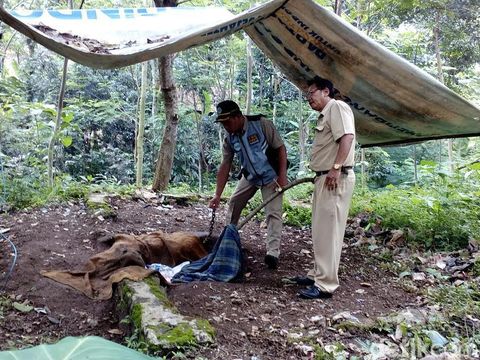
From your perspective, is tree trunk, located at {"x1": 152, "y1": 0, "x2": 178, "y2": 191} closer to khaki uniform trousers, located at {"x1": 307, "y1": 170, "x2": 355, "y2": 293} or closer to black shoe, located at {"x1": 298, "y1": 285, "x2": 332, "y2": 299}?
khaki uniform trousers, located at {"x1": 307, "y1": 170, "x2": 355, "y2": 293}

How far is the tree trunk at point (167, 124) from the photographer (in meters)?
5.81

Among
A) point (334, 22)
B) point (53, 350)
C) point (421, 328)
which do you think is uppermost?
point (334, 22)

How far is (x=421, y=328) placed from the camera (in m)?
2.46

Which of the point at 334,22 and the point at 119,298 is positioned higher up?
the point at 334,22

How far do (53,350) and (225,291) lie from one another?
209 centimetres

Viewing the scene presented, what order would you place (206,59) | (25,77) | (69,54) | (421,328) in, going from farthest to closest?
(25,77) → (206,59) → (69,54) → (421,328)

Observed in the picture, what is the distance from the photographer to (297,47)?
3.51 meters

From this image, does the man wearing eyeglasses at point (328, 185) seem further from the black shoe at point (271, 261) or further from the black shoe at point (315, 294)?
the black shoe at point (271, 261)

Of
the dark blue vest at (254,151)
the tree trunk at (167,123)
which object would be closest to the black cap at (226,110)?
the dark blue vest at (254,151)

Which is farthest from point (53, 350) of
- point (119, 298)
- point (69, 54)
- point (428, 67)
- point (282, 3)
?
point (428, 67)

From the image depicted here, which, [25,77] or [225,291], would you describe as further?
[25,77]

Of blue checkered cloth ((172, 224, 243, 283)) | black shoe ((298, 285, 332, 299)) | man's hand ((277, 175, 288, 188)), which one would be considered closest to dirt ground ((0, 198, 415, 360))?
black shoe ((298, 285, 332, 299))

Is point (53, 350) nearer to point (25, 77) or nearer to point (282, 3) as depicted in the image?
point (282, 3)

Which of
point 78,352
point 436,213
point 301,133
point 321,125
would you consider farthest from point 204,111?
point 78,352
